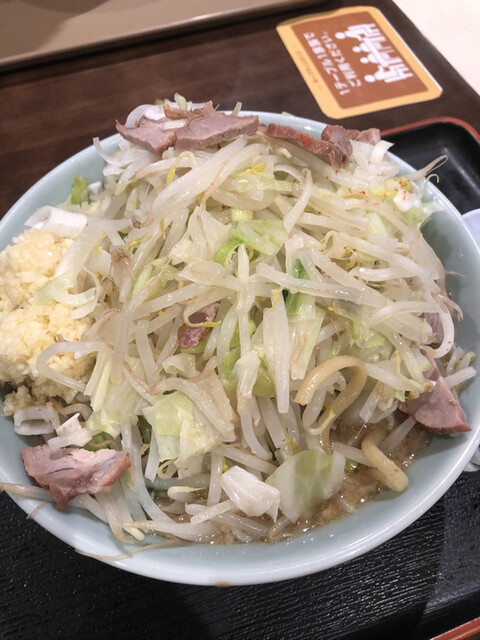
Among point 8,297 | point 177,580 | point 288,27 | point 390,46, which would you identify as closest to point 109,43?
point 288,27

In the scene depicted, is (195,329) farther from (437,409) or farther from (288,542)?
(437,409)

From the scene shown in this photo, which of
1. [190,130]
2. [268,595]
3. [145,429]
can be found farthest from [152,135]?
[268,595]

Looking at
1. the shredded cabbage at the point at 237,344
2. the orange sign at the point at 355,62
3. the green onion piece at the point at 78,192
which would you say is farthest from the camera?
the orange sign at the point at 355,62

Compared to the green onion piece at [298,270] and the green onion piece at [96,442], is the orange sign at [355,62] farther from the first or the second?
the green onion piece at [96,442]

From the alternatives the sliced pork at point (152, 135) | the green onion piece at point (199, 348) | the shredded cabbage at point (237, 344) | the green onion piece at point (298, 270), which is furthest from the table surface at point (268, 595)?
the sliced pork at point (152, 135)

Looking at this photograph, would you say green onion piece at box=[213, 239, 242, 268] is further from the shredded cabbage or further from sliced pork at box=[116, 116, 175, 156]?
sliced pork at box=[116, 116, 175, 156]
